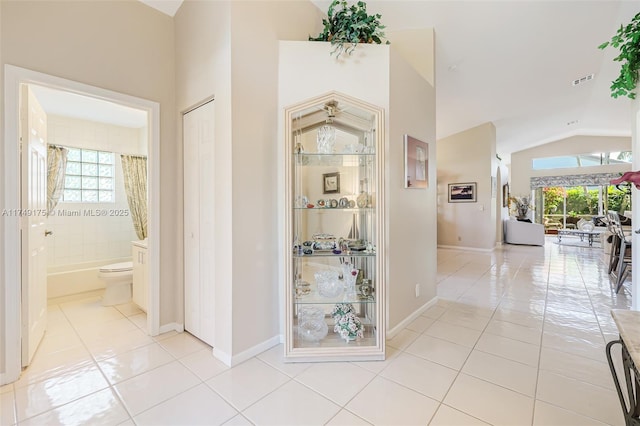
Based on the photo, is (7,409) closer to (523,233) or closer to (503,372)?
(503,372)

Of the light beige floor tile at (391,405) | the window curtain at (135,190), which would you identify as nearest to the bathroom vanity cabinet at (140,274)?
the window curtain at (135,190)

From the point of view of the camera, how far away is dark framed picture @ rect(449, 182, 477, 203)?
7.00m

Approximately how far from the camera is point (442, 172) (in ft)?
25.0

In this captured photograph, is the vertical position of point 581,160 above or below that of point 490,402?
above

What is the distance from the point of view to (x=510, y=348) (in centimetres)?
224

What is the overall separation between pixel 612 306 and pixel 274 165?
415cm

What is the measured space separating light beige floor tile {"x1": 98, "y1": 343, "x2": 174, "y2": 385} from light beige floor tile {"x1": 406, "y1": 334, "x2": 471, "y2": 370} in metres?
1.97

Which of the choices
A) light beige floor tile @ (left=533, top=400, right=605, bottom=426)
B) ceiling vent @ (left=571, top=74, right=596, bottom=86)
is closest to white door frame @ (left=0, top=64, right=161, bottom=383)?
light beige floor tile @ (left=533, top=400, right=605, bottom=426)

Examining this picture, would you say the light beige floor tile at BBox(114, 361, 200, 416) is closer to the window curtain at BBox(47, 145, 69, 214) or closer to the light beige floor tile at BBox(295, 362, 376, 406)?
the light beige floor tile at BBox(295, 362, 376, 406)

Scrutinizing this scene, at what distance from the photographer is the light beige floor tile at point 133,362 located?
1.91 m

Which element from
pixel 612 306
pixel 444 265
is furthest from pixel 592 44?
pixel 444 265

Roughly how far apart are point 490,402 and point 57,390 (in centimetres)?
272

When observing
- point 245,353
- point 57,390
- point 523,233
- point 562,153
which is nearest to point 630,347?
point 245,353

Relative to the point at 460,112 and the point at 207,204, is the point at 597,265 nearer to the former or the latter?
the point at 460,112
